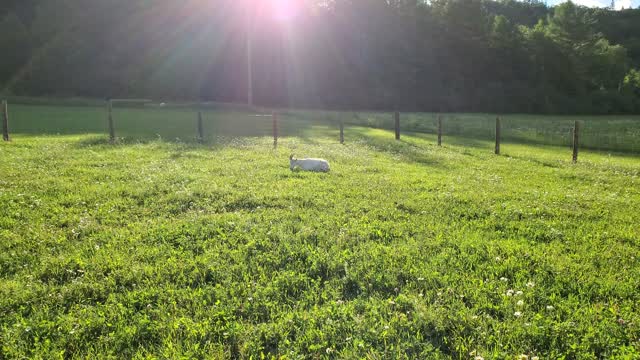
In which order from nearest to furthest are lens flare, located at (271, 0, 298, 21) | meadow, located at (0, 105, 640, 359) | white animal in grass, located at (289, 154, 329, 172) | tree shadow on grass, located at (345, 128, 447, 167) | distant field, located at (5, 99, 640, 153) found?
1. meadow, located at (0, 105, 640, 359)
2. white animal in grass, located at (289, 154, 329, 172)
3. tree shadow on grass, located at (345, 128, 447, 167)
4. distant field, located at (5, 99, 640, 153)
5. lens flare, located at (271, 0, 298, 21)

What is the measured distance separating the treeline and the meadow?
174 feet

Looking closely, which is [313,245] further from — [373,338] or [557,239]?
[557,239]

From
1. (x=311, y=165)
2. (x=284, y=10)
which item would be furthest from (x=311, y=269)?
(x=284, y=10)

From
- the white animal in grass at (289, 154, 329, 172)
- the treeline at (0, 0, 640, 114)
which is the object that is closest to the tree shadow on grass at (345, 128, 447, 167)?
the white animal in grass at (289, 154, 329, 172)

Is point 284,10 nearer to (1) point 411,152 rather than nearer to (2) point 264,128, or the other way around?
(2) point 264,128

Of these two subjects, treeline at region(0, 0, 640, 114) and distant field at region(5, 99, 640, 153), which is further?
treeline at region(0, 0, 640, 114)

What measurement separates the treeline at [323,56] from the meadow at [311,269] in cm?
5293

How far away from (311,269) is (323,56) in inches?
2451

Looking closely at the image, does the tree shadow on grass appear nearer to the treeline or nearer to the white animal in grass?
the white animal in grass

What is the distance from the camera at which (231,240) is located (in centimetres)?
570

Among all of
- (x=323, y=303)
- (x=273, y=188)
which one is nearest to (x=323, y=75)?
(x=273, y=188)

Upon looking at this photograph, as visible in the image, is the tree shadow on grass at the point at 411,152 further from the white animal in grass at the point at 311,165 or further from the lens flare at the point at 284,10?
the lens flare at the point at 284,10

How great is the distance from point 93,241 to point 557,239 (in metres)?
6.07

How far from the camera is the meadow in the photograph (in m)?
3.65
